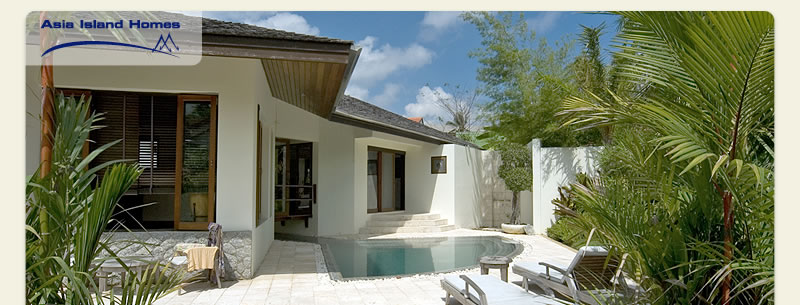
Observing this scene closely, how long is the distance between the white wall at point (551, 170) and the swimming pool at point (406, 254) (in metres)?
1.53

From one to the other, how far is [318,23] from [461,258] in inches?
1319

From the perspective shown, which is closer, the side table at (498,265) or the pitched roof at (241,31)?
the pitched roof at (241,31)

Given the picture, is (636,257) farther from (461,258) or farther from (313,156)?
(313,156)

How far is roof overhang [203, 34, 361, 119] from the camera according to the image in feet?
21.4

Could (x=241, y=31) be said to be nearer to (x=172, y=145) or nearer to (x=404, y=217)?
(x=172, y=145)

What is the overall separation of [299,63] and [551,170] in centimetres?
895

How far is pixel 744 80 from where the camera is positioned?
8.42 feet

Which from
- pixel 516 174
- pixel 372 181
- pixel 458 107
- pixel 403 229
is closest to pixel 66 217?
pixel 403 229

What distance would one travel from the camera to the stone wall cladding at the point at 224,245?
7.50 meters

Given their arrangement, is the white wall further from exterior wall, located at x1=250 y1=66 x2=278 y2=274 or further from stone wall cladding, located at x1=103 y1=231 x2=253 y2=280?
stone wall cladding, located at x1=103 y1=231 x2=253 y2=280

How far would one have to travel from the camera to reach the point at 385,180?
1739 cm

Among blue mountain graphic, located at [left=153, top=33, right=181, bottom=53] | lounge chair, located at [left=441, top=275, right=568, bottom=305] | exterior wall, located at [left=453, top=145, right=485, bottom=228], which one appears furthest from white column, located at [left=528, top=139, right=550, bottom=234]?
blue mountain graphic, located at [left=153, top=33, right=181, bottom=53]

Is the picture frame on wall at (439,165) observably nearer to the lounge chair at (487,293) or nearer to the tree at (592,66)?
the tree at (592,66)

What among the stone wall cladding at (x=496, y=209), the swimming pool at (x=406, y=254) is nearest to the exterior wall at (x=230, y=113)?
the swimming pool at (x=406, y=254)
